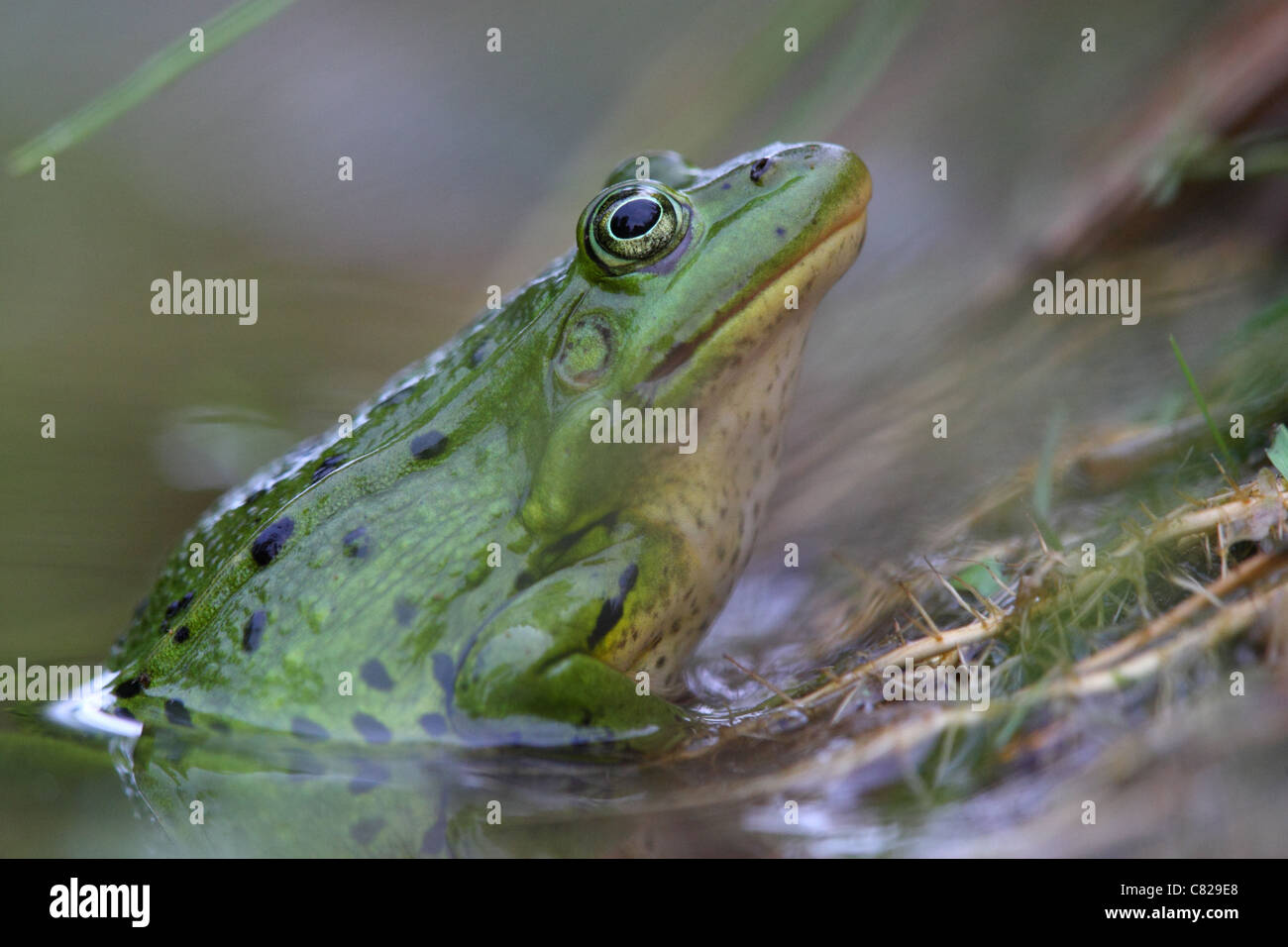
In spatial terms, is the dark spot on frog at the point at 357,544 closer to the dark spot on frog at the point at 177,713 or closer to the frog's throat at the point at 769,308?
the dark spot on frog at the point at 177,713

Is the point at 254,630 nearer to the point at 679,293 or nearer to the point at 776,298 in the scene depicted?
the point at 679,293

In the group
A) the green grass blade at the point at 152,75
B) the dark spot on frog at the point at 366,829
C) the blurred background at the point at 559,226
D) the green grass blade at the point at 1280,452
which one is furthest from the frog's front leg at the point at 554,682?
the green grass blade at the point at 152,75

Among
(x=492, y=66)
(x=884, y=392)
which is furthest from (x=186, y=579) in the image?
(x=492, y=66)

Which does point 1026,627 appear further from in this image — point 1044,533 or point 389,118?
point 389,118

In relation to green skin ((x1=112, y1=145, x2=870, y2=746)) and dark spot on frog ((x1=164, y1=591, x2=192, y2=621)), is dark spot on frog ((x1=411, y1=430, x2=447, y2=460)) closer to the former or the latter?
green skin ((x1=112, y1=145, x2=870, y2=746))

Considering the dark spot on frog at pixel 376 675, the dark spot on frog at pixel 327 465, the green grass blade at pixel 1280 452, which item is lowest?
the dark spot on frog at pixel 376 675

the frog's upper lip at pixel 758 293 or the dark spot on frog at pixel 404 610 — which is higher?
the frog's upper lip at pixel 758 293

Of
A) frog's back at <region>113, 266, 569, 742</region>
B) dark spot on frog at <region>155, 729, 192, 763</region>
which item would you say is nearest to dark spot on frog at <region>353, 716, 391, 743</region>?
frog's back at <region>113, 266, 569, 742</region>

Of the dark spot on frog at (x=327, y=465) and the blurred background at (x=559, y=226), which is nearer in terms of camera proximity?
the dark spot on frog at (x=327, y=465)
